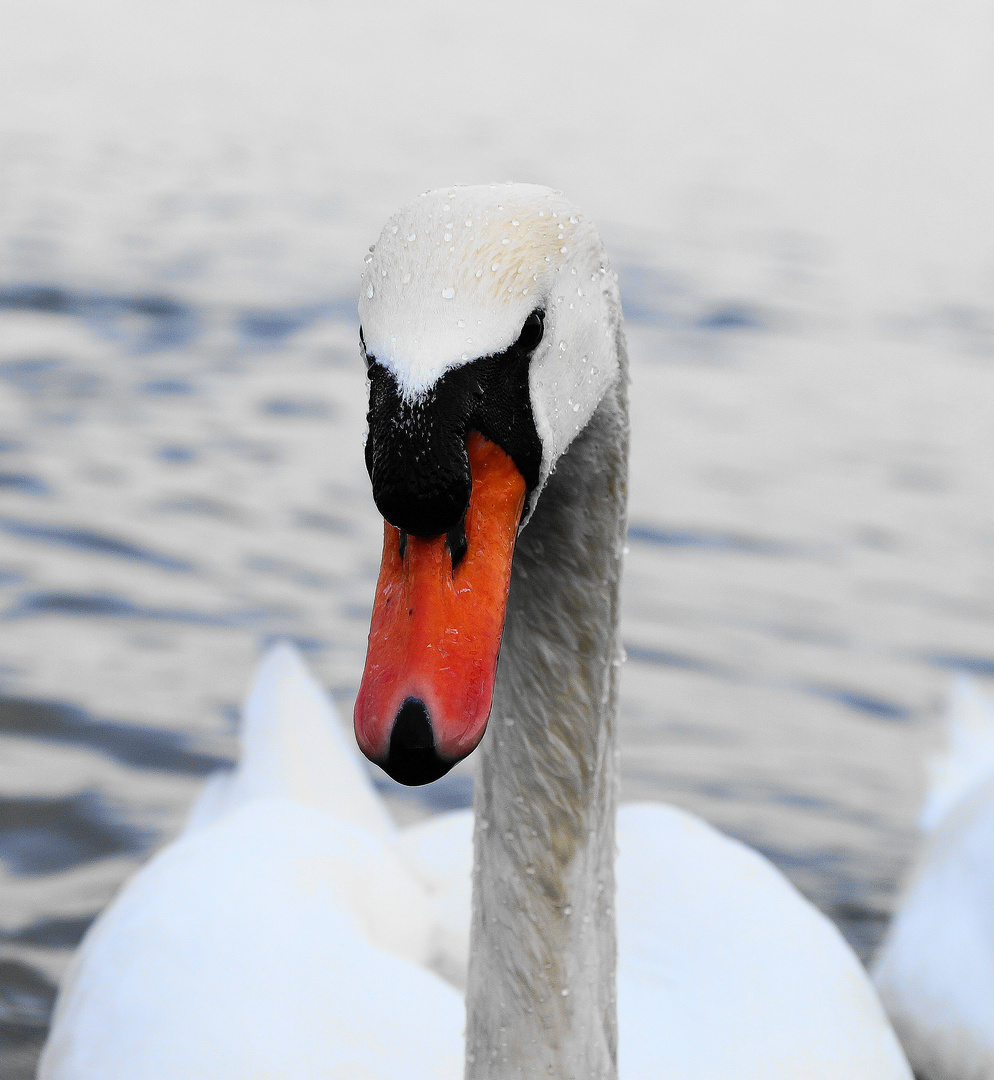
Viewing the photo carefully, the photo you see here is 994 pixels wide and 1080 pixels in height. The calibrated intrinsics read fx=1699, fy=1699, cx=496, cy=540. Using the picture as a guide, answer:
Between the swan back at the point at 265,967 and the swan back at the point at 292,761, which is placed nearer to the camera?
the swan back at the point at 265,967

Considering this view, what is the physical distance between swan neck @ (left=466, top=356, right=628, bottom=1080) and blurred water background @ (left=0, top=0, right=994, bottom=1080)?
1.81 m

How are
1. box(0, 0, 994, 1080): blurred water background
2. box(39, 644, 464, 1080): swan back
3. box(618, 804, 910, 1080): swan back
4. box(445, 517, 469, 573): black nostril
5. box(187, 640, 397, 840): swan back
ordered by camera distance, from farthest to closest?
box(0, 0, 994, 1080): blurred water background
box(187, 640, 397, 840): swan back
box(618, 804, 910, 1080): swan back
box(39, 644, 464, 1080): swan back
box(445, 517, 469, 573): black nostril

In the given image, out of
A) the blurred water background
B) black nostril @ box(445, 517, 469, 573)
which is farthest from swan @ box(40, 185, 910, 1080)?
the blurred water background

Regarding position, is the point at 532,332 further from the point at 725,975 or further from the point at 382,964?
the point at 725,975

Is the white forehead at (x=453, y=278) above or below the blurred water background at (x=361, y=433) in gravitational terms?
below

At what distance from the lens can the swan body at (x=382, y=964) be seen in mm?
2977

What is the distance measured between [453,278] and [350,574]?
15.2 feet

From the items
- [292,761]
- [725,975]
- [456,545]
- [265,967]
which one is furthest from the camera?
[292,761]

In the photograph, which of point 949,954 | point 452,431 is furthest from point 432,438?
point 949,954

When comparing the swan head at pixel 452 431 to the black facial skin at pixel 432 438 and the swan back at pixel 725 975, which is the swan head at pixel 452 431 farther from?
the swan back at pixel 725 975

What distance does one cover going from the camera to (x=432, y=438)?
1.68m

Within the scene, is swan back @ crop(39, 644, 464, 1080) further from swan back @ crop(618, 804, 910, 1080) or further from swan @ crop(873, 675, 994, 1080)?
swan @ crop(873, 675, 994, 1080)

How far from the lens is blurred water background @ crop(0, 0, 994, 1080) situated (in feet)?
17.1

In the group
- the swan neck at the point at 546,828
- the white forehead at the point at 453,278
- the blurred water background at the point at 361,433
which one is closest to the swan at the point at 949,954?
the blurred water background at the point at 361,433
